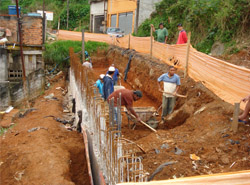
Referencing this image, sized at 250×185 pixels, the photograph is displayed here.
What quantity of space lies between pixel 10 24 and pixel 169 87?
11844 mm

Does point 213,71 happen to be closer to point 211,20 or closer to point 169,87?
point 169,87

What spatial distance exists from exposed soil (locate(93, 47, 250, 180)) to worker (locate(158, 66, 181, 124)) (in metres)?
0.52

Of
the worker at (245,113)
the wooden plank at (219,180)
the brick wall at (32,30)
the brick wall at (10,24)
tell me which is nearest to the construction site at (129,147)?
the worker at (245,113)

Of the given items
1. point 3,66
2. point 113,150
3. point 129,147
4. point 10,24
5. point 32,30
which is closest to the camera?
point 113,150

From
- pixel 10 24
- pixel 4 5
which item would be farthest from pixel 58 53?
pixel 4 5

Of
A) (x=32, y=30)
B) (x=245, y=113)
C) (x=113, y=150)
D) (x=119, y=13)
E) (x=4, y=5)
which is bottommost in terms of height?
(x=113, y=150)

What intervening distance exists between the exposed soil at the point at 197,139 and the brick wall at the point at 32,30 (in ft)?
29.3

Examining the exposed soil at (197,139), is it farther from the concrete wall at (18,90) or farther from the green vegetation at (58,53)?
the green vegetation at (58,53)

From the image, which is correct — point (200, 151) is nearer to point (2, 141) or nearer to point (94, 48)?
point (2, 141)

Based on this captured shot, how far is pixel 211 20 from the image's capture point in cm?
1295

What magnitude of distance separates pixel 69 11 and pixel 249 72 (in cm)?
3839

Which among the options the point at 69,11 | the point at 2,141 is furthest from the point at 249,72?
the point at 69,11

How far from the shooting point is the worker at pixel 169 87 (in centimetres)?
746

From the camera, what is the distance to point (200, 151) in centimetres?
458
